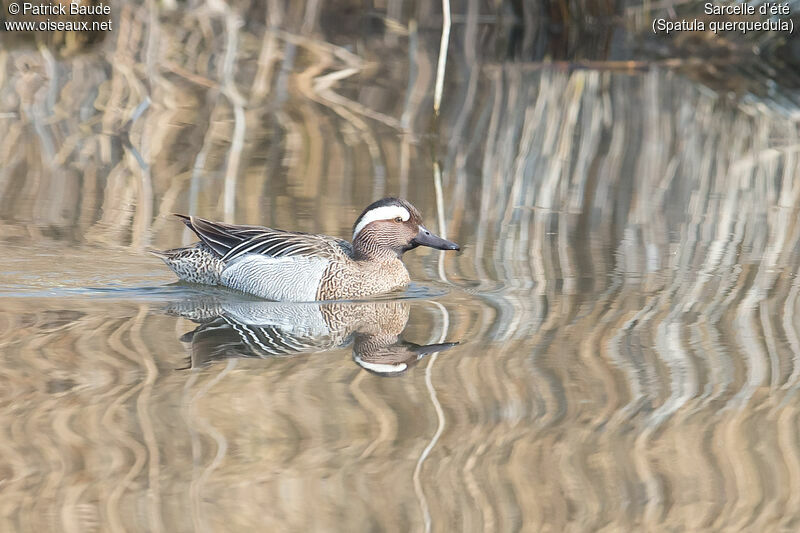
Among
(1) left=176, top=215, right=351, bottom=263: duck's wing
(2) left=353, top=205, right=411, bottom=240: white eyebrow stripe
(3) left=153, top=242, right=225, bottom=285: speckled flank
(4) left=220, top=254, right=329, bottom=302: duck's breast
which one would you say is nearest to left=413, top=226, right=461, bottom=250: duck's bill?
(2) left=353, top=205, right=411, bottom=240: white eyebrow stripe

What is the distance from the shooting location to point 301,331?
6789 millimetres

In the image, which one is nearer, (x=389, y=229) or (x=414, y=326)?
(x=414, y=326)

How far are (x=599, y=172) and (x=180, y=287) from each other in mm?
4672

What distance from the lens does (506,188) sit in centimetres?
1048

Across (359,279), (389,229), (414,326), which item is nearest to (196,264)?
(359,279)

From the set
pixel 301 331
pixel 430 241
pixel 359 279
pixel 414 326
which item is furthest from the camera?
pixel 430 241

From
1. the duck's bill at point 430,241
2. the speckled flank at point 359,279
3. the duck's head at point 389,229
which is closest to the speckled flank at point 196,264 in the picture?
the speckled flank at point 359,279

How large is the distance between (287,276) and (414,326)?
104cm

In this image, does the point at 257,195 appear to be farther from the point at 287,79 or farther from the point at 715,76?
the point at 715,76

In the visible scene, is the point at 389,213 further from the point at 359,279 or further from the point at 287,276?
the point at 287,276

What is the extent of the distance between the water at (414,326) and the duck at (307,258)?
6.1 inches

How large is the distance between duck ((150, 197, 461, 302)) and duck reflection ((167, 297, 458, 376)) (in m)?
0.13

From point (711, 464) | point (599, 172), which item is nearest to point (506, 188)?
point (599, 172)

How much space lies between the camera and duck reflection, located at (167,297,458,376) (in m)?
6.21
